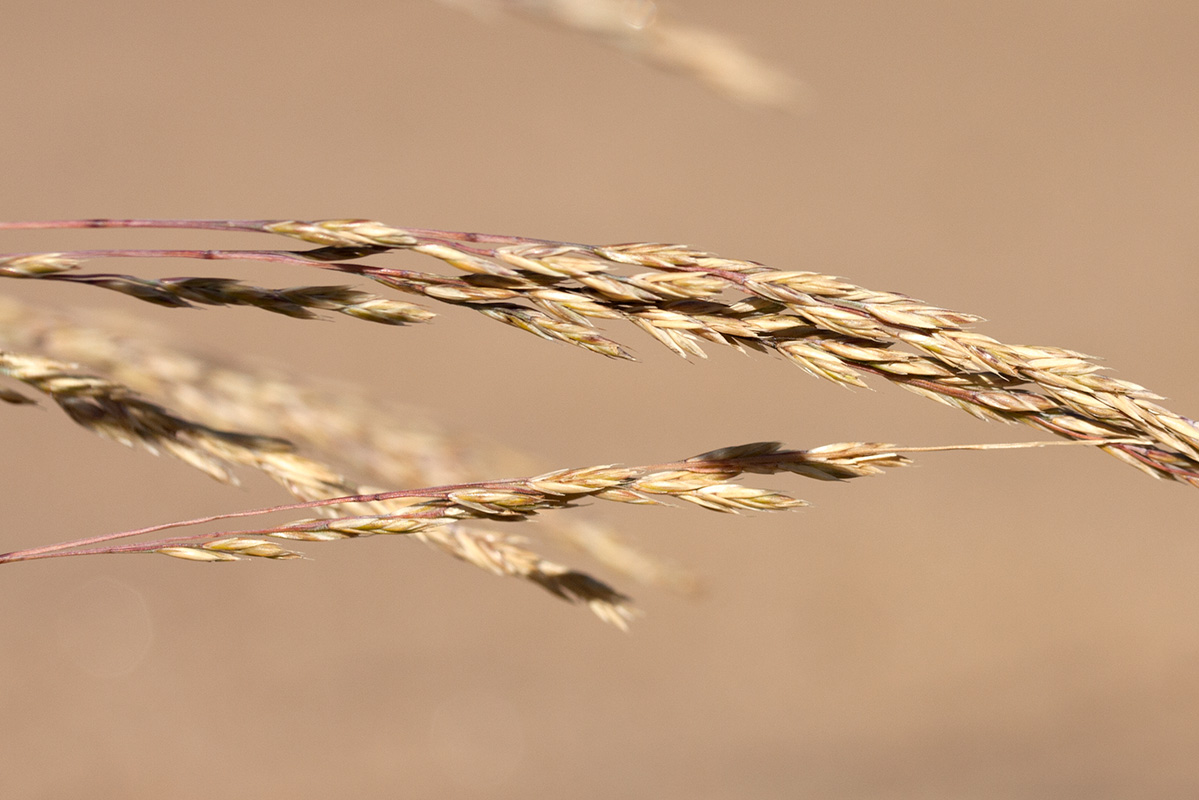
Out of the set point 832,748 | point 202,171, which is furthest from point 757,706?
point 202,171

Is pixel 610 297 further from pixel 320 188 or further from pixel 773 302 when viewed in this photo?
pixel 320 188

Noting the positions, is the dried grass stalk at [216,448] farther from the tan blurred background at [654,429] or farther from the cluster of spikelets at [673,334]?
the tan blurred background at [654,429]

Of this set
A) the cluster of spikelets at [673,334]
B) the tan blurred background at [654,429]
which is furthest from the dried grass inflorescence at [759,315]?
the tan blurred background at [654,429]

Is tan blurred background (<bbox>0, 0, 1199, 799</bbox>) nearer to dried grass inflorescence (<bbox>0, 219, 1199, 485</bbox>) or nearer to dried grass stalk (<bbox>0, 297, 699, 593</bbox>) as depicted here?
dried grass stalk (<bbox>0, 297, 699, 593</bbox>)

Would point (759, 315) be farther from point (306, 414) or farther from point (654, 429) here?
point (654, 429)

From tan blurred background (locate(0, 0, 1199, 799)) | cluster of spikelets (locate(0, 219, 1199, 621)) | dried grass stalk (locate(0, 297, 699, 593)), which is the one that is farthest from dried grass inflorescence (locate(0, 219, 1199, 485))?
tan blurred background (locate(0, 0, 1199, 799))

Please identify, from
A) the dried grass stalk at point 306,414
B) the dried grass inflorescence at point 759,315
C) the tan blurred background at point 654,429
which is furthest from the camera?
the tan blurred background at point 654,429

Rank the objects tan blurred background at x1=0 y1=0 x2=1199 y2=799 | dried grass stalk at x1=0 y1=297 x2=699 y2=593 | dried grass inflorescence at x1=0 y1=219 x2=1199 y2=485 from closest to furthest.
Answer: dried grass inflorescence at x1=0 y1=219 x2=1199 y2=485 < dried grass stalk at x1=0 y1=297 x2=699 y2=593 < tan blurred background at x1=0 y1=0 x2=1199 y2=799
